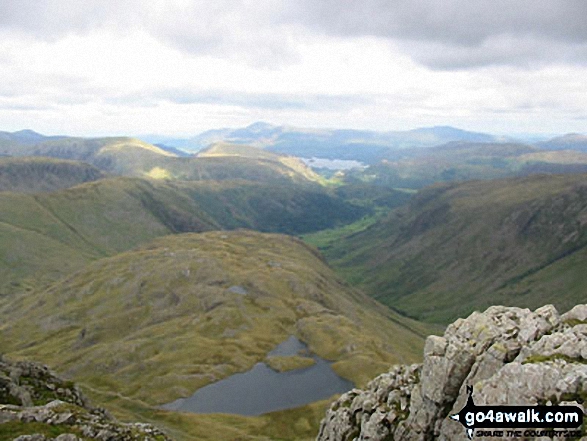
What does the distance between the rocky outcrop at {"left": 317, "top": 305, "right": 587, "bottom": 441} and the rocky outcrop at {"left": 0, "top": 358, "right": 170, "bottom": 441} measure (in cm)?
3132

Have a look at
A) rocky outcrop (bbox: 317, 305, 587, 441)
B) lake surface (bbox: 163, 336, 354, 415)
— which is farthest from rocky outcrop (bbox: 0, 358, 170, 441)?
lake surface (bbox: 163, 336, 354, 415)

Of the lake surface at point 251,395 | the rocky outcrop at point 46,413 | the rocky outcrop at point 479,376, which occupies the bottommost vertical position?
the lake surface at point 251,395

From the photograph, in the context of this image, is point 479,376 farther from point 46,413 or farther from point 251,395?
point 251,395

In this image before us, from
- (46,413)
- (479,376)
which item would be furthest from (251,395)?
(479,376)

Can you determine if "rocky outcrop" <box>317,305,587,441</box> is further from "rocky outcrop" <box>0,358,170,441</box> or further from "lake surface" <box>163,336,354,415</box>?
"lake surface" <box>163,336,354,415</box>

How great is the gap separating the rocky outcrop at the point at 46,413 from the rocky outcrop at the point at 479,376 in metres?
31.3

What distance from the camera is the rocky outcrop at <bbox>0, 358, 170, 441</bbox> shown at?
5652 centimetres

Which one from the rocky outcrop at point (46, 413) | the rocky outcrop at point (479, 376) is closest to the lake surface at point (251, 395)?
the rocky outcrop at point (46, 413)

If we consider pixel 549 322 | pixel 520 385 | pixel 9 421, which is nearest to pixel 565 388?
pixel 520 385

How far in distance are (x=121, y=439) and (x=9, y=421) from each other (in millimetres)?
13400

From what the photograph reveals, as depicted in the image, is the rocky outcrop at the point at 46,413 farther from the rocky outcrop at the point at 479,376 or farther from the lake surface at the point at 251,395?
the lake surface at the point at 251,395

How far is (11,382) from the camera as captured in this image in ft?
233

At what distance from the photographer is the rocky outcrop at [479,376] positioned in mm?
39344

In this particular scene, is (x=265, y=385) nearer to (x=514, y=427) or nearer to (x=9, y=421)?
(x=9, y=421)
